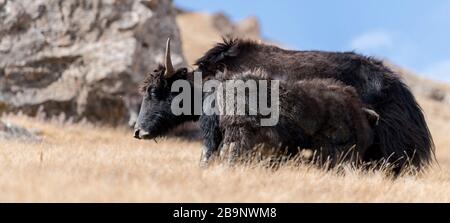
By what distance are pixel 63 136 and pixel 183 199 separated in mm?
12678

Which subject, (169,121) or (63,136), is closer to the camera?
(169,121)

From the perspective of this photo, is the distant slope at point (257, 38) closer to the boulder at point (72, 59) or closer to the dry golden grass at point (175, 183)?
the boulder at point (72, 59)

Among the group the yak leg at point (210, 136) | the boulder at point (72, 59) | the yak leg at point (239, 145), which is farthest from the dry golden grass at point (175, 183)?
the boulder at point (72, 59)

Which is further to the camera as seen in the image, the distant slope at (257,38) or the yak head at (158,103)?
the distant slope at (257,38)

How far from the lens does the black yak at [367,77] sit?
11.9 m

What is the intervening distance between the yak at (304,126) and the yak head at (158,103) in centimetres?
173

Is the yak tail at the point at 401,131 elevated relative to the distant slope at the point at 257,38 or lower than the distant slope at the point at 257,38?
lower
